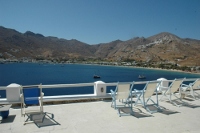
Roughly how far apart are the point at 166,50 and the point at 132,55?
3495 centimetres

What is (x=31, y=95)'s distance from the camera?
521cm

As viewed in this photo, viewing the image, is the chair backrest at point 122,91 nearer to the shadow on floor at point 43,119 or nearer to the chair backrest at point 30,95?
the shadow on floor at point 43,119

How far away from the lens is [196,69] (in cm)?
10238

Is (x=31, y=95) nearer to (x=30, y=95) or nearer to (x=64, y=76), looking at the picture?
(x=30, y=95)

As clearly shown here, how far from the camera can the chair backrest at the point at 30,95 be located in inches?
201

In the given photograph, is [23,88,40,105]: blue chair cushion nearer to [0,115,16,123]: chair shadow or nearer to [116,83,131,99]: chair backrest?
[0,115,16,123]: chair shadow

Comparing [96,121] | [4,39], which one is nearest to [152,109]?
[96,121]

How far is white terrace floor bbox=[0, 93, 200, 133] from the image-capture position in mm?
4516

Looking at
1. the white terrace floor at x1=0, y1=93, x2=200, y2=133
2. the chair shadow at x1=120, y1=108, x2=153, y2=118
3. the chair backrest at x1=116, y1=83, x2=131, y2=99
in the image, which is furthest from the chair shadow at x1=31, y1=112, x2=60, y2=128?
the chair shadow at x1=120, y1=108, x2=153, y2=118

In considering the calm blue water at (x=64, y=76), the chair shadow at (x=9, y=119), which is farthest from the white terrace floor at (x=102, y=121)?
the calm blue water at (x=64, y=76)

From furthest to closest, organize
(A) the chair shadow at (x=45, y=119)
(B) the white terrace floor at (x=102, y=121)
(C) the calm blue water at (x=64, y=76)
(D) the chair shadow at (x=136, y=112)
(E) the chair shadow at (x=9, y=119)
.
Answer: (C) the calm blue water at (x=64, y=76), (D) the chair shadow at (x=136, y=112), (E) the chair shadow at (x=9, y=119), (A) the chair shadow at (x=45, y=119), (B) the white terrace floor at (x=102, y=121)

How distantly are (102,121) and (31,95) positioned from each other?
222 cm

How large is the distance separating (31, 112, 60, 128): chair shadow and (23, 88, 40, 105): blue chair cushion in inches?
19.9

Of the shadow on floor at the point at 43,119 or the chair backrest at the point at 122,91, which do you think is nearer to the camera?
the shadow on floor at the point at 43,119
